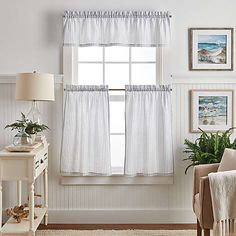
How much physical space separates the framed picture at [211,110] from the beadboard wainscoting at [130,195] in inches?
2.7

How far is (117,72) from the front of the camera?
16.7ft

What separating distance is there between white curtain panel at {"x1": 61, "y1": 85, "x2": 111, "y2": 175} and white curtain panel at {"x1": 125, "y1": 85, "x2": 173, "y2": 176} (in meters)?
0.24

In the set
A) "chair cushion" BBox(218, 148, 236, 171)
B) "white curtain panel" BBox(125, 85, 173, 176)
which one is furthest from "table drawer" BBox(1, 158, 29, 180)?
"chair cushion" BBox(218, 148, 236, 171)

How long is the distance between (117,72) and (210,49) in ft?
3.40

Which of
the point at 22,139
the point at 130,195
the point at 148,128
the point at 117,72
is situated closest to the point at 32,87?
the point at 22,139

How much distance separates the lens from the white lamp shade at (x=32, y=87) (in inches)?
175

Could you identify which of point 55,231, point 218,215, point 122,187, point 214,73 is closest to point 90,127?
point 122,187

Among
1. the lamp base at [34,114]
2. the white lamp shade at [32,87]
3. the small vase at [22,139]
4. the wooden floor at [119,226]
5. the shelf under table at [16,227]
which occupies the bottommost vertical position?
the wooden floor at [119,226]

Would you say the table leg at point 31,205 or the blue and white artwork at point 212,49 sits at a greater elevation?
the blue and white artwork at point 212,49

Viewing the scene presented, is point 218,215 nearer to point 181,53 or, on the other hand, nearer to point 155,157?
point 155,157

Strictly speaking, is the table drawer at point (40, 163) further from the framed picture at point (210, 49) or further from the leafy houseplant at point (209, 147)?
the framed picture at point (210, 49)

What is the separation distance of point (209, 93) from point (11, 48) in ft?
7.16

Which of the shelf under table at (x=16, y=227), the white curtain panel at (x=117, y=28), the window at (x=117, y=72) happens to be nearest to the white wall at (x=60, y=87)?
the white curtain panel at (x=117, y=28)

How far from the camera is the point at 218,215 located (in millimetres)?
3631
